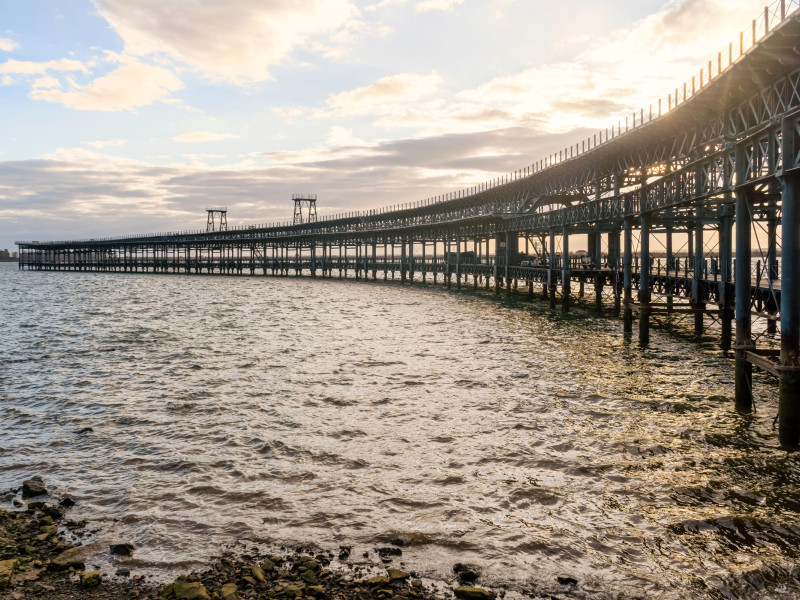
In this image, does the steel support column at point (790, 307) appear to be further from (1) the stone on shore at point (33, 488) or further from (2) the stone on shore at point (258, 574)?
(1) the stone on shore at point (33, 488)

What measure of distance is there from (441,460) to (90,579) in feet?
23.3

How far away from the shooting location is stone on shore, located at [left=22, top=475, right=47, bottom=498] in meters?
10.9

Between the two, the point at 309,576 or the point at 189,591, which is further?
the point at 309,576

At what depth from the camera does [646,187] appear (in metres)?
29.0

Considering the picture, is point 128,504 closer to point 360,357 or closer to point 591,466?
point 591,466

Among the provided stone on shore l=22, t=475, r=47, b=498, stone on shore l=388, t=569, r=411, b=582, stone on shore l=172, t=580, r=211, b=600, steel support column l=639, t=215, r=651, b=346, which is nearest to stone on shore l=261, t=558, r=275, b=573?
stone on shore l=172, t=580, r=211, b=600

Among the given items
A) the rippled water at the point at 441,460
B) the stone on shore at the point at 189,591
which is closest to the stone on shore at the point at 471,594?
the rippled water at the point at 441,460

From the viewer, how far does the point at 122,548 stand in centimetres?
886

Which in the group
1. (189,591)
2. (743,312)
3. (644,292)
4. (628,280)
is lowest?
(189,591)

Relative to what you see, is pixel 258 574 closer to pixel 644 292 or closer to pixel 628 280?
pixel 644 292

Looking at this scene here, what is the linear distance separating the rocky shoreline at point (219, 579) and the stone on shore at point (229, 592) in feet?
0.04

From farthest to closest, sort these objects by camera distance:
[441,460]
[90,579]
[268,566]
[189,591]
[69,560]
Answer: [441,460], [69,560], [268,566], [90,579], [189,591]

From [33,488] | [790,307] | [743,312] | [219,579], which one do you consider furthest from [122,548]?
[743,312]

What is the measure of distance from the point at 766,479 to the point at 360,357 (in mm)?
17758
